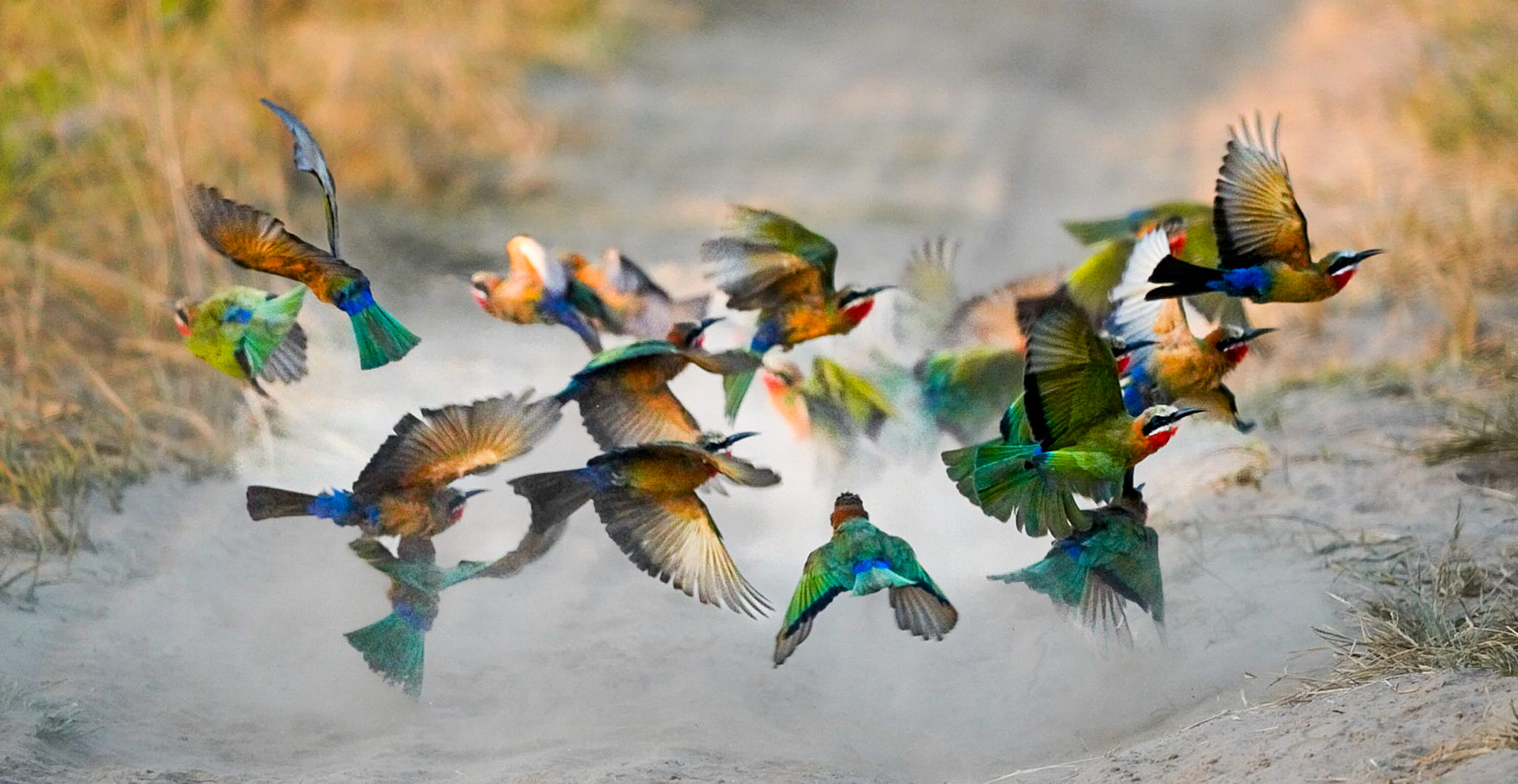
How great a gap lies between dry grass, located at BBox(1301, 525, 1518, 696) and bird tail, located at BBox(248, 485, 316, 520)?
63.4 inches

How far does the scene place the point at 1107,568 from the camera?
2717 mm

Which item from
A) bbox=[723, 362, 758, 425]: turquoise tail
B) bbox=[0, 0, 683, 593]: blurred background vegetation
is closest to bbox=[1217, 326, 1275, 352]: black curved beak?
bbox=[723, 362, 758, 425]: turquoise tail

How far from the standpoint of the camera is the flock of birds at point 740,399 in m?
2.46

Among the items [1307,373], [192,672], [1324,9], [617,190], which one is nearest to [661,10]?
[617,190]

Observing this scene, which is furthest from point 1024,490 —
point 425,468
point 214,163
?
point 214,163

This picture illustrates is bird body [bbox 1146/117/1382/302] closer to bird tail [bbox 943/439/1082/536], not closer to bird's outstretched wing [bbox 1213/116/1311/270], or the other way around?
bird's outstretched wing [bbox 1213/116/1311/270]

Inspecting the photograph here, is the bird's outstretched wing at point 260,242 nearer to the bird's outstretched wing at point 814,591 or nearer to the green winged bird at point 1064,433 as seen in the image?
the bird's outstretched wing at point 814,591

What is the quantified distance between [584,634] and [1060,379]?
1.20 meters

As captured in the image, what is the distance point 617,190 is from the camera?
6.03 m

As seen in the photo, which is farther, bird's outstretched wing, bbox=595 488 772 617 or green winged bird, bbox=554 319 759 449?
green winged bird, bbox=554 319 759 449

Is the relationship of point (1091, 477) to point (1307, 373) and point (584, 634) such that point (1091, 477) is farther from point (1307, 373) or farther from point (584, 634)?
point (1307, 373)

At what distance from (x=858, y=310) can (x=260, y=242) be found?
1.11 metres

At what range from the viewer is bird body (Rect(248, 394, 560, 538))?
268 centimetres

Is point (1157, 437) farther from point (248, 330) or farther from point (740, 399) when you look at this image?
point (248, 330)
